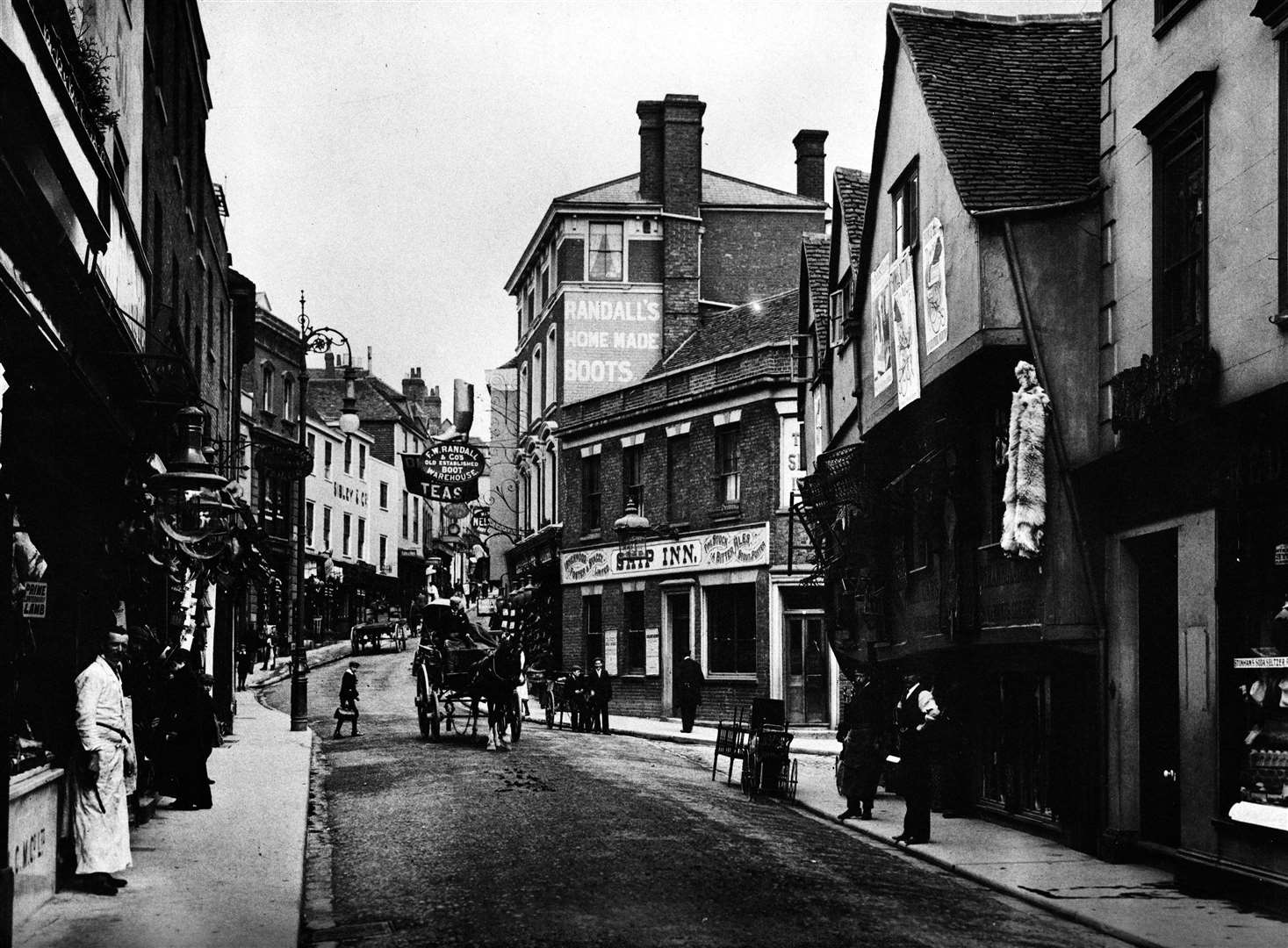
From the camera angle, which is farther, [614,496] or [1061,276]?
[614,496]

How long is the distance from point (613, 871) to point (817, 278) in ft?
62.8

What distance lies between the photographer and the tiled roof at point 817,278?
93.8 feet

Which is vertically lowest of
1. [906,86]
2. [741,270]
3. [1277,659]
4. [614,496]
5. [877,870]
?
[877,870]

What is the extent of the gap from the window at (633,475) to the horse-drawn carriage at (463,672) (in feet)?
43.5

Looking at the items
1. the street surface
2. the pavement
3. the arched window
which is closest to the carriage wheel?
the street surface

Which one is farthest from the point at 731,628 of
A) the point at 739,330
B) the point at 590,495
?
the point at 739,330

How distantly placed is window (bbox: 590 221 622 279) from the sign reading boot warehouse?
8.18 metres

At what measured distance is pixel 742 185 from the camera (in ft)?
152

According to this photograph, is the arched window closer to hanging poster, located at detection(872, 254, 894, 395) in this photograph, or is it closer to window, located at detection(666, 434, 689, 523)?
window, located at detection(666, 434, 689, 523)

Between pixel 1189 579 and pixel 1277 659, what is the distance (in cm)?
159

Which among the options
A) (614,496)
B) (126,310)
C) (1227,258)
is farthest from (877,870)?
(614,496)

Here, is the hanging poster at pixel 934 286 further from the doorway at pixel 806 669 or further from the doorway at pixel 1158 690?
the doorway at pixel 806 669

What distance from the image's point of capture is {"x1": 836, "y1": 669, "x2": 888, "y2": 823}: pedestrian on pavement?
17.5m

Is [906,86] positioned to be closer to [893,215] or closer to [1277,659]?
[893,215]
